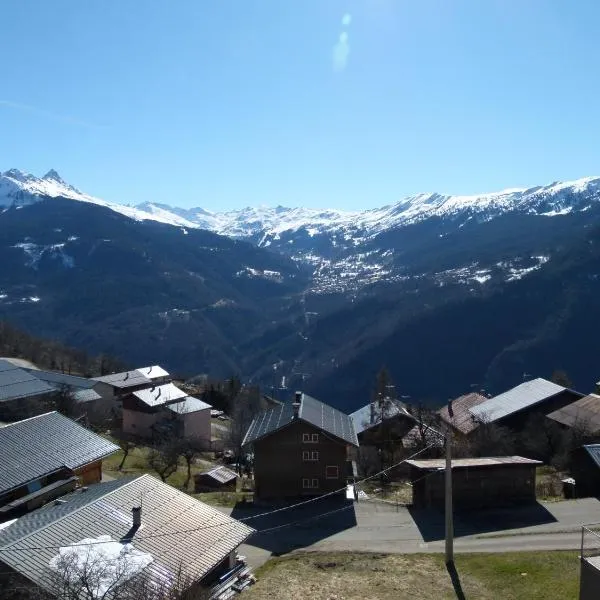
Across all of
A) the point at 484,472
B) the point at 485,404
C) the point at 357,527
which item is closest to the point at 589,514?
the point at 484,472

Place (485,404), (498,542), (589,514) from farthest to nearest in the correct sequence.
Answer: (485,404) < (589,514) < (498,542)

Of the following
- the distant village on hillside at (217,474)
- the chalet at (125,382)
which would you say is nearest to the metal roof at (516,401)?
the distant village on hillside at (217,474)

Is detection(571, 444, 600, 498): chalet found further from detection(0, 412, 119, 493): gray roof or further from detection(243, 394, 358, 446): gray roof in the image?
detection(0, 412, 119, 493): gray roof

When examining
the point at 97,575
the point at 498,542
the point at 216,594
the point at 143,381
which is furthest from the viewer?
the point at 143,381

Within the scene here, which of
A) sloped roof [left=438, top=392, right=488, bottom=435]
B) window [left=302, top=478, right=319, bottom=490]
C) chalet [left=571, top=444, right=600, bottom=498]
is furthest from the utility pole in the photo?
sloped roof [left=438, top=392, right=488, bottom=435]

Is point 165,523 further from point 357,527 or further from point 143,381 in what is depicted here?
point 143,381

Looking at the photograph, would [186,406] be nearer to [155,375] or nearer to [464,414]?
[155,375]
